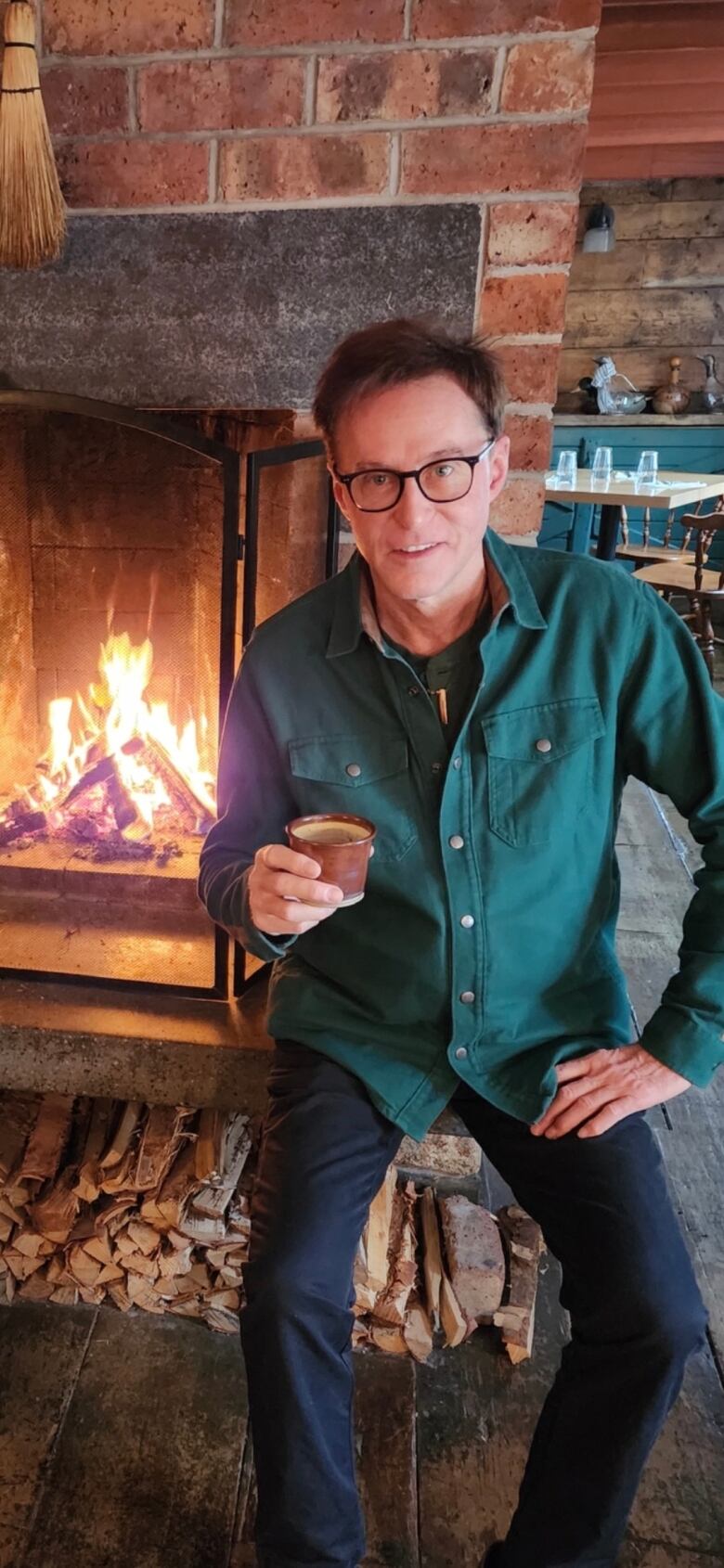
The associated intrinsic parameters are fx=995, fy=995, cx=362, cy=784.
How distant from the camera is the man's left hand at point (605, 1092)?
1.25m

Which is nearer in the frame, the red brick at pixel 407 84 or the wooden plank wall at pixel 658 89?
the red brick at pixel 407 84

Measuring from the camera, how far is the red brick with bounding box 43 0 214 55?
1.57 m

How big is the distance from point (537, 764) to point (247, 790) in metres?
0.41

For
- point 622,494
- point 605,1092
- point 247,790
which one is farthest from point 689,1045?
point 622,494

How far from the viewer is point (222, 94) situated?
160cm

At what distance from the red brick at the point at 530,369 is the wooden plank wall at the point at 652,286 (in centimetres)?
518

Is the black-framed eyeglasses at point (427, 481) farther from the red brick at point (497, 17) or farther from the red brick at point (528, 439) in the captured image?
the red brick at point (497, 17)

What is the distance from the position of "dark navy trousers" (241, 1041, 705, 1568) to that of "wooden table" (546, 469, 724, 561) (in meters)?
3.20

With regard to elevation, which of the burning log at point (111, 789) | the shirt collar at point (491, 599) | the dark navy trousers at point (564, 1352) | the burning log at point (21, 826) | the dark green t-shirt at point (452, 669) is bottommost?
the dark navy trousers at point (564, 1352)

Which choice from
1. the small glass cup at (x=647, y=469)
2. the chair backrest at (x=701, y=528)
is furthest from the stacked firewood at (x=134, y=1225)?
the small glass cup at (x=647, y=469)

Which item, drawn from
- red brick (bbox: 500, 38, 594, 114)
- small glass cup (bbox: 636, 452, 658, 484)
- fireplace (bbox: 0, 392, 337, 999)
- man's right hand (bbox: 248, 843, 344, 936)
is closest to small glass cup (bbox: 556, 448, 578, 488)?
small glass cup (bbox: 636, 452, 658, 484)

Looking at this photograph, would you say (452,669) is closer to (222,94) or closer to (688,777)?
(688,777)

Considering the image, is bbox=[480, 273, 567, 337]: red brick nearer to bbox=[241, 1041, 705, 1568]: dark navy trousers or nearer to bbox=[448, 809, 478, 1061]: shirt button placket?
bbox=[448, 809, 478, 1061]: shirt button placket

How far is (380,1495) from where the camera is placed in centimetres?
137
